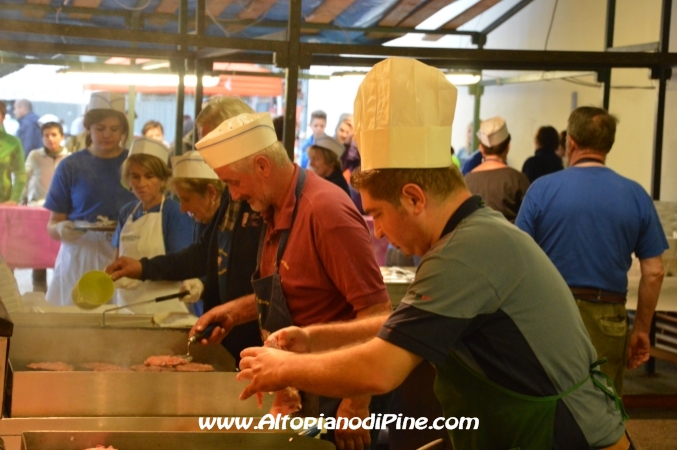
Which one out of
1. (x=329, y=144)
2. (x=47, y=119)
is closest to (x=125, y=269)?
(x=329, y=144)

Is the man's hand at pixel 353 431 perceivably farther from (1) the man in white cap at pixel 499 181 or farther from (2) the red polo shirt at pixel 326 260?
(1) the man in white cap at pixel 499 181

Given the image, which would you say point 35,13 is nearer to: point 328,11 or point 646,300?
point 328,11

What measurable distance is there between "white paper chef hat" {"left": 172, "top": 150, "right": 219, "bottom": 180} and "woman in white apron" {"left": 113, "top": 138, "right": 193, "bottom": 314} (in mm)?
477

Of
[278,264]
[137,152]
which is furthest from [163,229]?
[278,264]

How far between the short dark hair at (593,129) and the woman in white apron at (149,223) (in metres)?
1.99

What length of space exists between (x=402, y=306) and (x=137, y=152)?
124 inches

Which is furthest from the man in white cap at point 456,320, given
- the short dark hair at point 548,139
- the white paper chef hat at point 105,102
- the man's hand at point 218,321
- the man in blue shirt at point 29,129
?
the man in blue shirt at point 29,129

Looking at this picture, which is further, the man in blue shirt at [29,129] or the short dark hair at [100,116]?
the man in blue shirt at [29,129]

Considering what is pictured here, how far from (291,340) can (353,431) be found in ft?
1.45

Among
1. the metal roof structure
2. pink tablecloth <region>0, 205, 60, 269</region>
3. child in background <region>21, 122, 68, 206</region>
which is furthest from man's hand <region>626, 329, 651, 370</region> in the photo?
child in background <region>21, 122, 68, 206</region>

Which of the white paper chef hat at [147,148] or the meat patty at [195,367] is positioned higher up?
the white paper chef hat at [147,148]

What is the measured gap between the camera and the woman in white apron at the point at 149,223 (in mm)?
4102

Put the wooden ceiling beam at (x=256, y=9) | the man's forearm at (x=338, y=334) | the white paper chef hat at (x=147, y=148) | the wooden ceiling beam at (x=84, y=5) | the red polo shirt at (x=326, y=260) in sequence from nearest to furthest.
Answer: the man's forearm at (x=338, y=334)
the red polo shirt at (x=326, y=260)
the white paper chef hat at (x=147, y=148)
the wooden ceiling beam at (x=84, y=5)
the wooden ceiling beam at (x=256, y=9)

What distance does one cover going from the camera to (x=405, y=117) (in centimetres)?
166
